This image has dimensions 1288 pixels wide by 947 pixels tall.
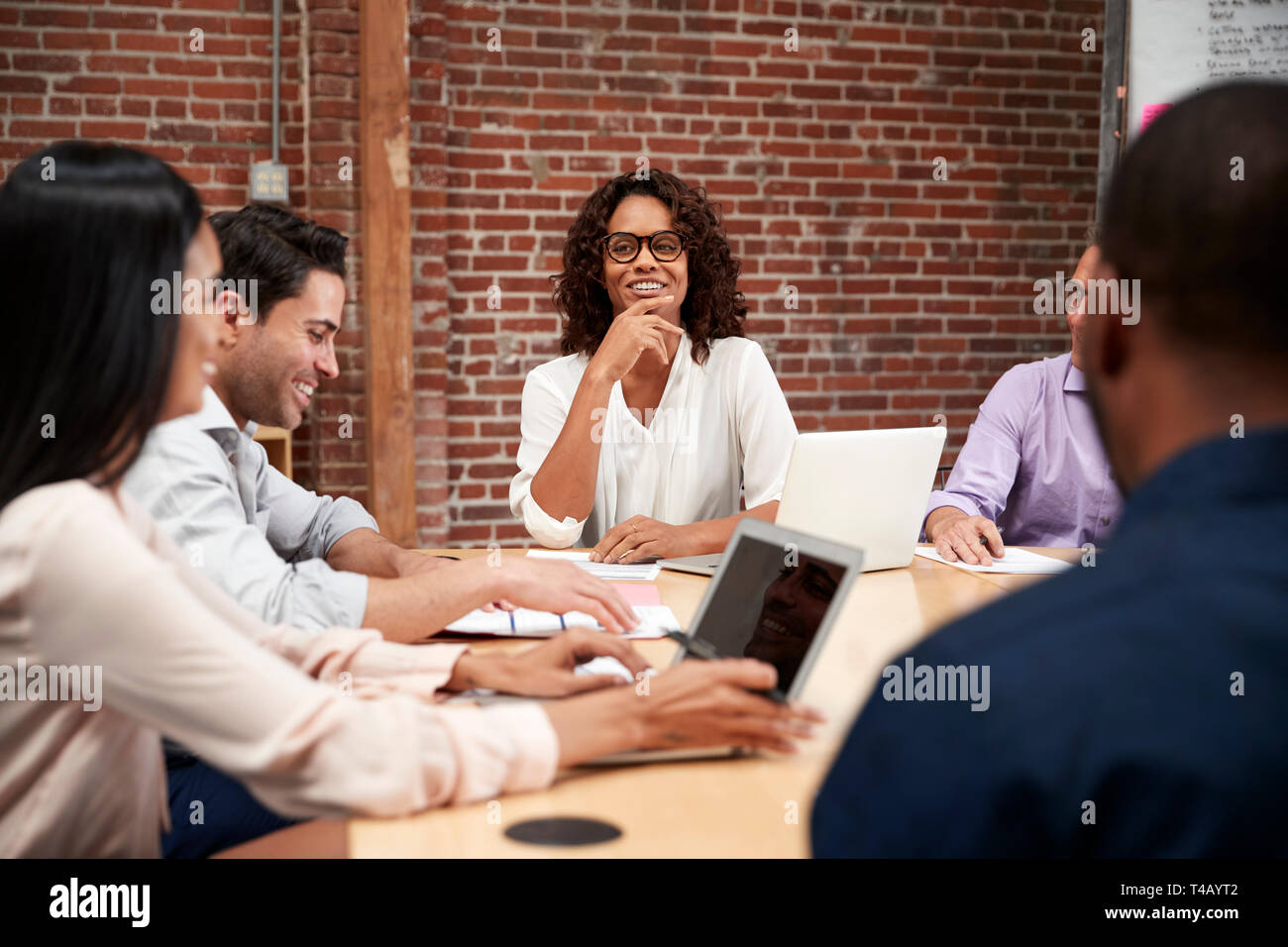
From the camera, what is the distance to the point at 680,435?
8.46 ft

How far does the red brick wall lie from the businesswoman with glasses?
139 cm

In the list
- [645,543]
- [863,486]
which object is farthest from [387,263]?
[863,486]

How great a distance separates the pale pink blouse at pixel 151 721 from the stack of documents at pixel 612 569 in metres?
0.92

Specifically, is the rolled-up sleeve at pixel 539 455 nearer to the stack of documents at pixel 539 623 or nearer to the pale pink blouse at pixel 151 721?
the stack of documents at pixel 539 623

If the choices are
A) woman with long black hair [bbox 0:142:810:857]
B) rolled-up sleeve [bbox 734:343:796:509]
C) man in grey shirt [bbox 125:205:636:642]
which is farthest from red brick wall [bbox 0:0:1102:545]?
woman with long black hair [bbox 0:142:810:857]

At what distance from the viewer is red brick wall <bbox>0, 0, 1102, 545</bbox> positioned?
3809mm

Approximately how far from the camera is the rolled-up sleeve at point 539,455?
2336 millimetres

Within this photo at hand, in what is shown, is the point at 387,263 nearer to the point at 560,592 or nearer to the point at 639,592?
the point at 639,592

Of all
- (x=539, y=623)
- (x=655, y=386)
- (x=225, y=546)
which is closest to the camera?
(x=225, y=546)

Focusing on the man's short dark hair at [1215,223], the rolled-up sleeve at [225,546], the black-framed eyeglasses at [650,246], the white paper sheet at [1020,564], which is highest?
the black-framed eyeglasses at [650,246]

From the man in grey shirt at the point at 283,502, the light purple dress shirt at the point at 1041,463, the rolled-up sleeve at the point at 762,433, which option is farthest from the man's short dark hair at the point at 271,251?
the light purple dress shirt at the point at 1041,463

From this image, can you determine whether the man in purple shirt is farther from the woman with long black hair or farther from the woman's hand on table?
the woman with long black hair

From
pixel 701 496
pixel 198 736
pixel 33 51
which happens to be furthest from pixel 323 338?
pixel 33 51

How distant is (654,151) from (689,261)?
167 centimetres
